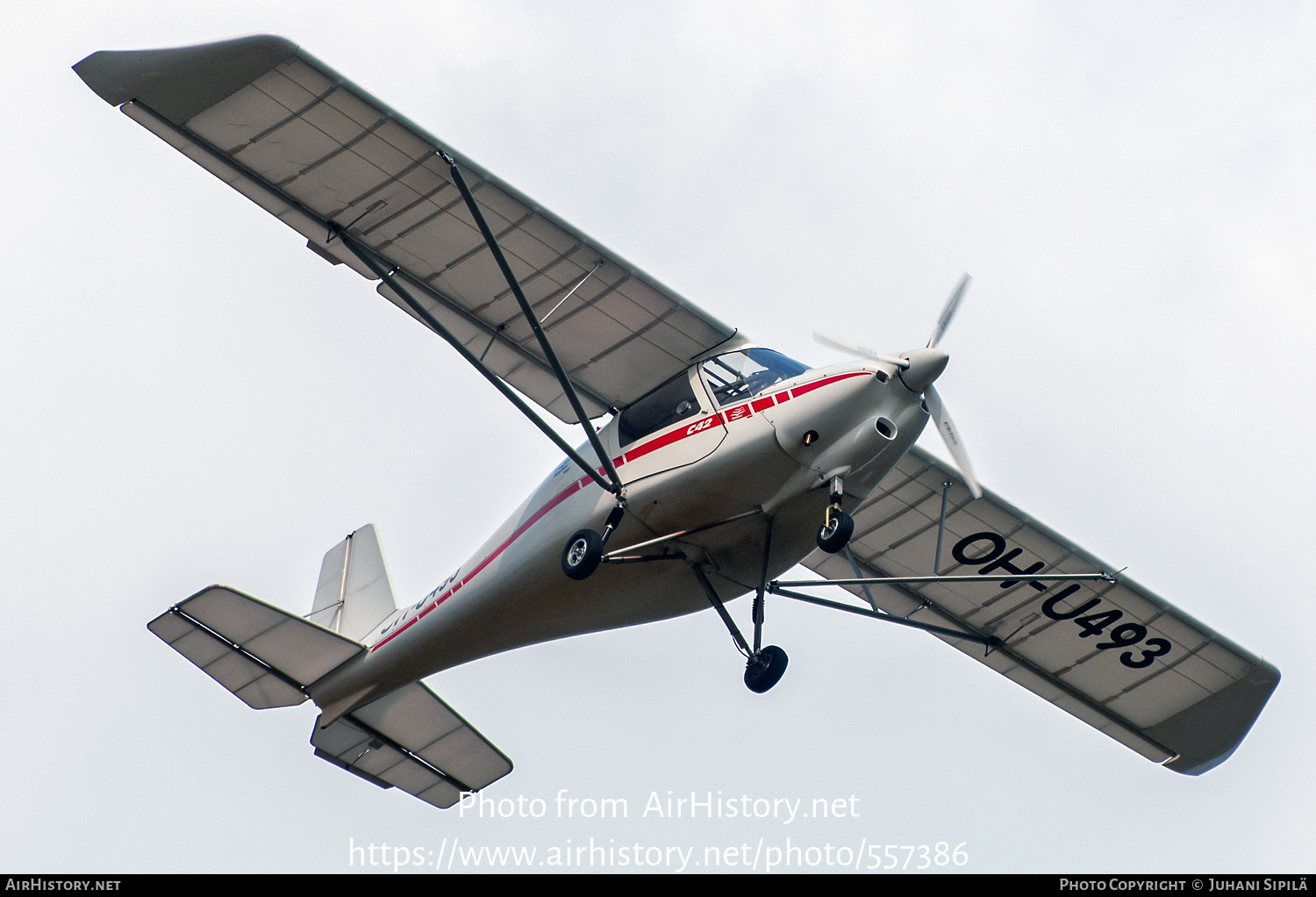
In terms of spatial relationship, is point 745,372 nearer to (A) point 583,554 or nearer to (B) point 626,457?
(B) point 626,457

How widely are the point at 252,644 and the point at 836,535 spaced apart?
26.2ft

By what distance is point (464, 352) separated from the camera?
18344 mm

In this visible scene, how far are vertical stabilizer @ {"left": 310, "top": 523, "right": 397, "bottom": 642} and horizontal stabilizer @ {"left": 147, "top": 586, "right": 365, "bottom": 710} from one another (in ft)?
8.79

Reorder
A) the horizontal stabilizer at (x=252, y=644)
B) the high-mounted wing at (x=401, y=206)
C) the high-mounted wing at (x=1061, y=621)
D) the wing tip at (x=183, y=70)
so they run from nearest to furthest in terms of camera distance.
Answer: the wing tip at (x=183, y=70)
the high-mounted wing at (x=401, y=206)
the horizontal stabilizer at (x=252, y=644)
the high-mounted wing at (x=1061, y=621)

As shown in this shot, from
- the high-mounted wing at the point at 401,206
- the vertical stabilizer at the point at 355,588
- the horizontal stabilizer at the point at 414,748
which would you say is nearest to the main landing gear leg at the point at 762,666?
the high-mounted wing at the point at 401,206

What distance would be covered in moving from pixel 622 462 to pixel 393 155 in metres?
4.27

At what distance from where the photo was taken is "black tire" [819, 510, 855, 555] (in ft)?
53.6

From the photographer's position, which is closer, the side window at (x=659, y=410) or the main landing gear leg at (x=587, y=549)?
the main landing gear leg at (x=587, y=549)

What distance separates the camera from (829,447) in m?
16.9

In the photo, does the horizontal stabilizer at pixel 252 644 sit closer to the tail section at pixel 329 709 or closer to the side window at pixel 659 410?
the tail section at pixel 329 709

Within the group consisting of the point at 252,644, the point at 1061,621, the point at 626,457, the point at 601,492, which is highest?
the point at 1061,621

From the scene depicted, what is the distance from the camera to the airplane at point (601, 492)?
17375 millimetres

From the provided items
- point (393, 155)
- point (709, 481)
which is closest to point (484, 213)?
point (393, 155)

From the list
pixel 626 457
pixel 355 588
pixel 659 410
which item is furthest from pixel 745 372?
pixel 355 588
